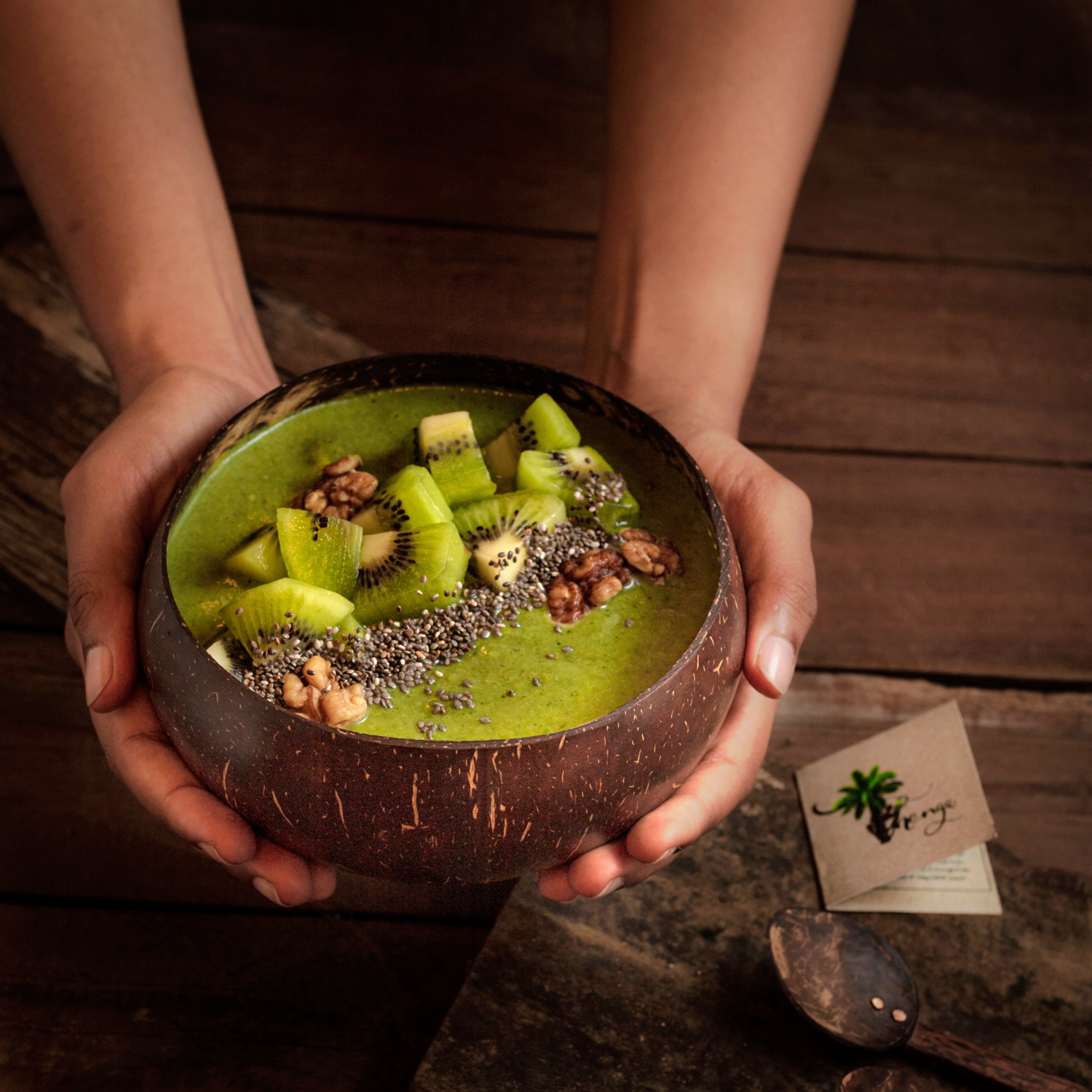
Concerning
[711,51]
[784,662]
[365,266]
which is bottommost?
[365,266]

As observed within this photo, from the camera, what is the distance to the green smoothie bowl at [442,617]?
894 millimetres

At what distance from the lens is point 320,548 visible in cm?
105

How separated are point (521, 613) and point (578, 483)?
176 mm

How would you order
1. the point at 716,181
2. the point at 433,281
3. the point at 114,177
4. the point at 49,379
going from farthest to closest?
1. the point at 433,281
2. the point at 49,379
3. the point at 716,181
4. the point at 114,177

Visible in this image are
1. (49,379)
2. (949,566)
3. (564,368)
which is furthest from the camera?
(564,368)

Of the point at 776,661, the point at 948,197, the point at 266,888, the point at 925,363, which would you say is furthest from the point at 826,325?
the point at 266,888

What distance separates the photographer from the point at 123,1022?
4.08ft

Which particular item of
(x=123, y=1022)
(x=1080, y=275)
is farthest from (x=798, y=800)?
(x=1080, y=275)

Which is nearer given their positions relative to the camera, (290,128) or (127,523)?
(127,523)

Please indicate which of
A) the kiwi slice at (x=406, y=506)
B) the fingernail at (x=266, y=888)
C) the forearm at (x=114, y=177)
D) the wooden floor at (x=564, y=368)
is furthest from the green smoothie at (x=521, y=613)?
the wooden floor at (x=564, y=368)

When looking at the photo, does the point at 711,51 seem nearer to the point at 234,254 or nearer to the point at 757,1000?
the point at 234,254

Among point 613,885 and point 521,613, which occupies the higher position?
point 521,613

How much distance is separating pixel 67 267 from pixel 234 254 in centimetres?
24

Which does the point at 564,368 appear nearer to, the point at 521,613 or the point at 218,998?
the point at 521,613
